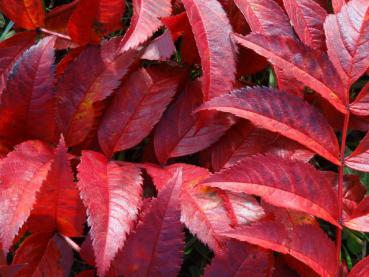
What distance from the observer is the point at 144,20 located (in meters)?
0.79

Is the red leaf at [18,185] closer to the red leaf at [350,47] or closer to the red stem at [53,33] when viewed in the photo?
the red stem at [53,33]

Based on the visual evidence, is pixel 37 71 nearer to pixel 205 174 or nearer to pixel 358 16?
pixel 205 174

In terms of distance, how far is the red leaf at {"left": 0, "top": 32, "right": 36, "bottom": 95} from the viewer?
0.92 metres

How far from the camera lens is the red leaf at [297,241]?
713 mm

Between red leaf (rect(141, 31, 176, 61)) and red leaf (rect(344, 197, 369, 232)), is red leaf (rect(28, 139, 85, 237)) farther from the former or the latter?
red leaf (rect(344, 197, 369, 232))

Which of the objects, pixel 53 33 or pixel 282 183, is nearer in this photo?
pixel 282 183

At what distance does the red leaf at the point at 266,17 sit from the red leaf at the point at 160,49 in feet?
0.37

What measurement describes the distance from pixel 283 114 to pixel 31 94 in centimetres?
36

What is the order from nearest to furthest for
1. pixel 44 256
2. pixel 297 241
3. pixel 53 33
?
1. pixel 297 241
2. pixel 44 256
3. pixel 53 33

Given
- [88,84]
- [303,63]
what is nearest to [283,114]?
[303,63]

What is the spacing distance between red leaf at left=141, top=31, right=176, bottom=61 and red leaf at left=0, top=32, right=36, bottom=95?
224 millimetres

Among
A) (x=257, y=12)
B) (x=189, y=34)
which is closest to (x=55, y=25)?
(x=189, y=34)

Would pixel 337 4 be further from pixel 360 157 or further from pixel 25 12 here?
pixel 25 12

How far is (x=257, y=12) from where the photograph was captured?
2.68ft
